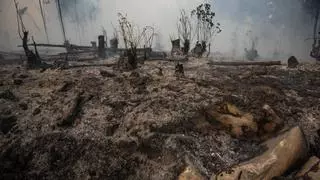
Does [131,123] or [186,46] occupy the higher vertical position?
[186,46]

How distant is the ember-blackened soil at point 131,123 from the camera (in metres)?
4.64

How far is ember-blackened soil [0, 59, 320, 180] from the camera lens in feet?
15.2

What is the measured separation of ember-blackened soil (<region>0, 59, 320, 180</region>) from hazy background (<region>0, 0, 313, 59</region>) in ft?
70.0

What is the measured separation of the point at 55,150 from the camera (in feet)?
16.8

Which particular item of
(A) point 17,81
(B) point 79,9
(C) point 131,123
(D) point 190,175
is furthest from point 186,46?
(B) point 79,9

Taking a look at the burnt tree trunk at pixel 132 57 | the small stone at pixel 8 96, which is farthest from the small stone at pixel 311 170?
the small stone at pixel 8 96

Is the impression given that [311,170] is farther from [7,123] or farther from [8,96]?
[8,96]

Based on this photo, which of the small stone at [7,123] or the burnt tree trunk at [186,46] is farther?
the burnt tree trunk at [186,46]

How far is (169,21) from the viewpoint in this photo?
52.4 m

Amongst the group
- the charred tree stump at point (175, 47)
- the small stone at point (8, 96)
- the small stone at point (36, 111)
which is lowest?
the small stone at point (36, 111)

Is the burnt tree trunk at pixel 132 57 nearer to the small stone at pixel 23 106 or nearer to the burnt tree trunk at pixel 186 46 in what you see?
the small stone at pixel 23 106

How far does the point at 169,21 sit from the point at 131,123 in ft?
162

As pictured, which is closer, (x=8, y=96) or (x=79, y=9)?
(x=8, y=96)

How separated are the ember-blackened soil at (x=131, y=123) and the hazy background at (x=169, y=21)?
2133 centimetres
